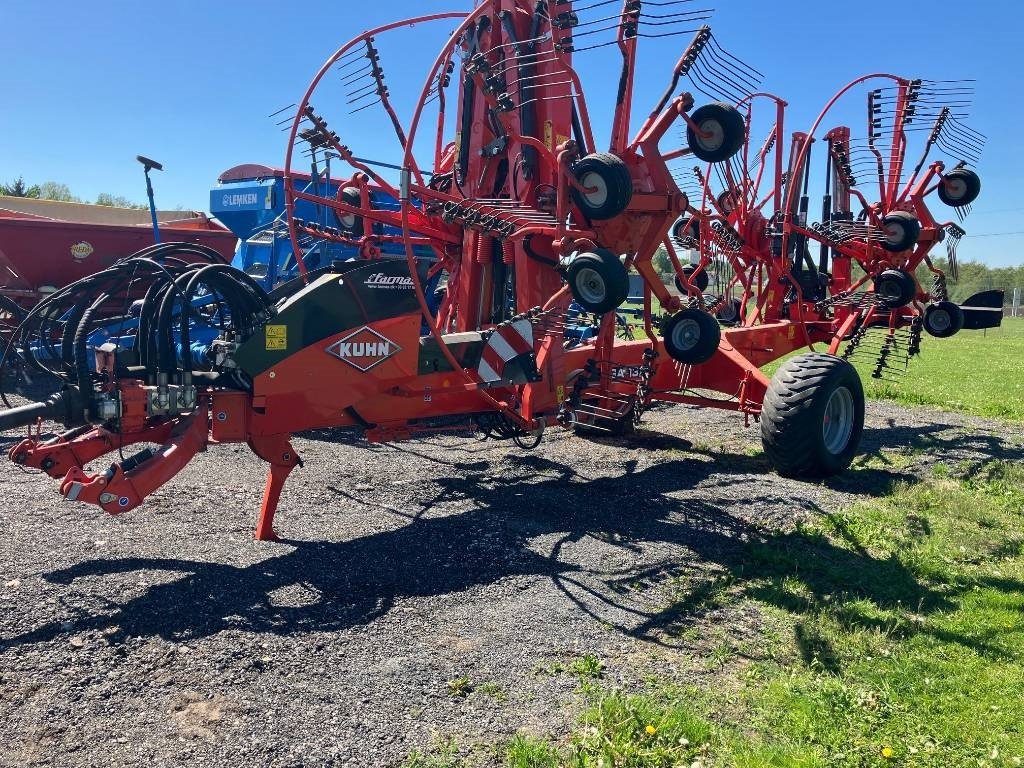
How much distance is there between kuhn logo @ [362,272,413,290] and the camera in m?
5.10

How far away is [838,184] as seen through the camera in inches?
401

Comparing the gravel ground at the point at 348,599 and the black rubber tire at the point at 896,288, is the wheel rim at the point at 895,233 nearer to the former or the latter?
the black rubber tire at the point at 896,288

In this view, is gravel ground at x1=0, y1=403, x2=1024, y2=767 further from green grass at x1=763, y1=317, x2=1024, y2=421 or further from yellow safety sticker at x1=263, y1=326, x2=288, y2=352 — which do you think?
green grass at x1=763, y1=317, x2=1024, y2=421

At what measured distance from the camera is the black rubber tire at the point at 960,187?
382 inches

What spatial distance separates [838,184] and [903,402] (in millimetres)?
3403

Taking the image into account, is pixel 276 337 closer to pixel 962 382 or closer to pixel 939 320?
pixel 939 320

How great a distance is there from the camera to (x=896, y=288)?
9477mm

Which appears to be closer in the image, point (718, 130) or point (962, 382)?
point (718, 130)

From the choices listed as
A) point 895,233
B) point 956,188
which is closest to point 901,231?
point 895,233

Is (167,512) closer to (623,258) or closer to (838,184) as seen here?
(623,258)

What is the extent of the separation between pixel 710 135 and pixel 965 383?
37.4 ft

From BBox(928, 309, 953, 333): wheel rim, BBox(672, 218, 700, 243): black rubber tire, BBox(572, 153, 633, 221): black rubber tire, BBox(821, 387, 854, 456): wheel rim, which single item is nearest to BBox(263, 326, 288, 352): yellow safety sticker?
BBox(572, 153, 633, 221): black rubber tire

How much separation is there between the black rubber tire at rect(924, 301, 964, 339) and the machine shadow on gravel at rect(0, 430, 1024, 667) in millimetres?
4597

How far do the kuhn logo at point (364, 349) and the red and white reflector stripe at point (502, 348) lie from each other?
867 mm
